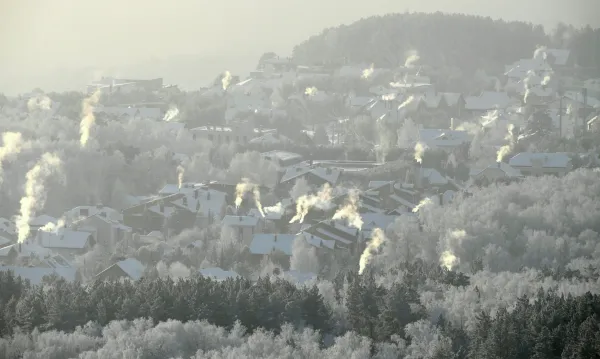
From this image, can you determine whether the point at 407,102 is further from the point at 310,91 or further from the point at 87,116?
the point at 87,116

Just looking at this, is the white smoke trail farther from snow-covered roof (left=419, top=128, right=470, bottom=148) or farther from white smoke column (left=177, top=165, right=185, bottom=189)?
snow-covered roof (left=419, top=128, right=470, bottom=148)

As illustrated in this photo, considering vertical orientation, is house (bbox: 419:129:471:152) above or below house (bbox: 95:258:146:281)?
below

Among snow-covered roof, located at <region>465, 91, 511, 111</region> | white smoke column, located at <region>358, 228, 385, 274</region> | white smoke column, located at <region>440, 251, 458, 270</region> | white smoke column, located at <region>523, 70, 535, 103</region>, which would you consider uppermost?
white smoke column, located at <region>440, 251, 458, 270</region>

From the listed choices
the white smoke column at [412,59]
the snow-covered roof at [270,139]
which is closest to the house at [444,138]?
the snow-covered roof at [270,139]

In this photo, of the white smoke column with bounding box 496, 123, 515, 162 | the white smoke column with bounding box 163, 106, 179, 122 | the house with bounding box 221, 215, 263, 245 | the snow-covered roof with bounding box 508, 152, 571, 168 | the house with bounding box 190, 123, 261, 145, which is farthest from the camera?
the white smoke column with bounding box 163, 106, 179, 122

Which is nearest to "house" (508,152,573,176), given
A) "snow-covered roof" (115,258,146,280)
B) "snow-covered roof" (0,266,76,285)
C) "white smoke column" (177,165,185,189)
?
"white smoke column" (177,165,185,189)

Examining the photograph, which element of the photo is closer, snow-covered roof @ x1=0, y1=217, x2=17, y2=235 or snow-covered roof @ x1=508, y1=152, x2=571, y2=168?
snow-covered roof @ x1=0, y1=217, x2=17, y2=235

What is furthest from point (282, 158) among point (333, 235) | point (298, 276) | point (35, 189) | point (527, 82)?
point (527, 82)
